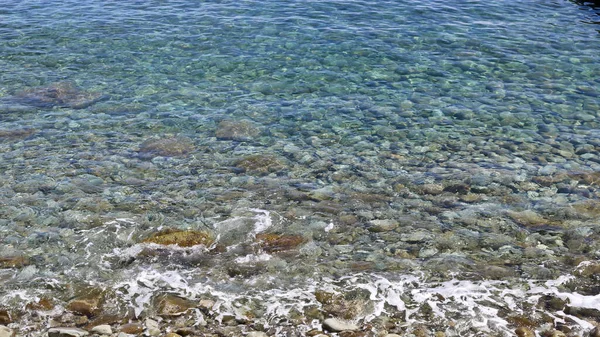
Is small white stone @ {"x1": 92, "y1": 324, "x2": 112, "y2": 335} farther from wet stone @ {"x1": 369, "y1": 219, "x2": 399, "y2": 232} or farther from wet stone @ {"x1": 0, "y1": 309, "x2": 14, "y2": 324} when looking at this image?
wet stone @ {"x1": 369, "y1": 219, "x2": 399, "y2": 232}

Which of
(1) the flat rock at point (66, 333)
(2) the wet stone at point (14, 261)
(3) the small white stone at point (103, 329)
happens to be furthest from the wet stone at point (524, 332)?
(2) the wet stone at point (14, 261)

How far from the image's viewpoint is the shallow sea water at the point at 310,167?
1077 centimetres

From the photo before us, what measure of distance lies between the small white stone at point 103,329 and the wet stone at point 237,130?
7.59m

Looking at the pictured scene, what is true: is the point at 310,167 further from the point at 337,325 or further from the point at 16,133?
the point at 16,133

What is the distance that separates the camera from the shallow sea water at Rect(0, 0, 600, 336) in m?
10.8

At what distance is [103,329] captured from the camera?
376 inches

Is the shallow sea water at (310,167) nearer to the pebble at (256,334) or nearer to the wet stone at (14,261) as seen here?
the wet stone at (14,261)

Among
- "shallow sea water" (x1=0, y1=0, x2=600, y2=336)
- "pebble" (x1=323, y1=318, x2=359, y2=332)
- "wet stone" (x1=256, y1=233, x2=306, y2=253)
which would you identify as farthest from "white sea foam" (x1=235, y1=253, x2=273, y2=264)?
"pebble" (x1=323, y1=318, x2=359, y2=332)

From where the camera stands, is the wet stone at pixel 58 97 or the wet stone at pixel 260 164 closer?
the wet stone at pixel 260 164

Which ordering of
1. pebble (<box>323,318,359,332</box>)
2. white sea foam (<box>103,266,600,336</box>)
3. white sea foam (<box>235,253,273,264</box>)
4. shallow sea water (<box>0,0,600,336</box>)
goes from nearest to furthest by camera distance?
1. pebble (<box>323,318,359,332</box>)
2. white sea foam (<box>103,266,600,336</box>)
3. shallow sea water (<box>0,0,600,336</box>)
4. white sea foam (<box>235,253,273,264</box>)

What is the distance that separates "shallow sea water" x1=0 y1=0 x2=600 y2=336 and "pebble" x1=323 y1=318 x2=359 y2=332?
215mm

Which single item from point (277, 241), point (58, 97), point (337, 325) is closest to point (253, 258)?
point (277, 241)

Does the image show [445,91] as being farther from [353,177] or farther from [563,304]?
[563,304]

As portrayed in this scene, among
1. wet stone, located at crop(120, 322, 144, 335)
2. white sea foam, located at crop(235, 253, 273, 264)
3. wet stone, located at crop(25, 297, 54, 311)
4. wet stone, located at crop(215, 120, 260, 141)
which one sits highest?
wet stone, located at crop(215, 120, 260, 141)
